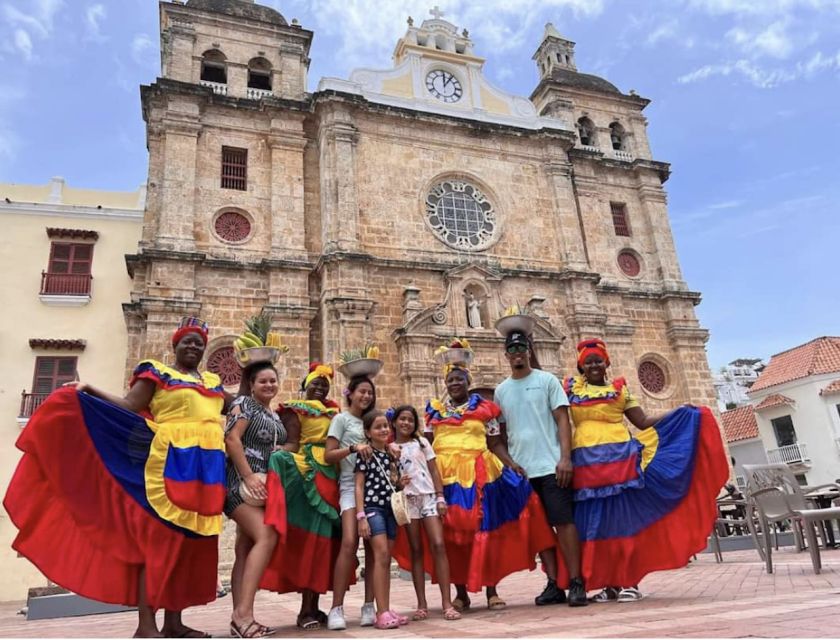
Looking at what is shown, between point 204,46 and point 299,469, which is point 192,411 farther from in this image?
point 204,46

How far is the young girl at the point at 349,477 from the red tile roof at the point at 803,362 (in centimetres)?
2333

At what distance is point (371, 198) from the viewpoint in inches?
623

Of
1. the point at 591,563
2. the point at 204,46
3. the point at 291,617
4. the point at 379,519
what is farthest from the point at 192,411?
the point at 204,46

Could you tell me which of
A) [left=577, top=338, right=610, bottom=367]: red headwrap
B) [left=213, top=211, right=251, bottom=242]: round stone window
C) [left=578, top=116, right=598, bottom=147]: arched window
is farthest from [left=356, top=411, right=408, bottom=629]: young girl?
[left=578, top=116, right=598, bottom=147]: arched window

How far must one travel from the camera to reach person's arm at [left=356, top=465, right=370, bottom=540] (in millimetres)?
4180

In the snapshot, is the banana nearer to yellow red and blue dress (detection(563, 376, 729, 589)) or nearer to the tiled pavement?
the tiled pavement

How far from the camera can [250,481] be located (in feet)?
12.8

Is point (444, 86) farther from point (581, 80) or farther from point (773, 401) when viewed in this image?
point (773, 401)

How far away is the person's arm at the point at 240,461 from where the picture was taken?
3.91 meters

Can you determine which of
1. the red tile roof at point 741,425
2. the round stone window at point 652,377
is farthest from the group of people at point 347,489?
the red tile roof at point 741,425

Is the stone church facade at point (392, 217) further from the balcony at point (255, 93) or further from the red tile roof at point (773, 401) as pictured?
the red tile roof at point (773, 401)

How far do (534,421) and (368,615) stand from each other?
1.90 m

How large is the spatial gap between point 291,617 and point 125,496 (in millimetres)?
2008

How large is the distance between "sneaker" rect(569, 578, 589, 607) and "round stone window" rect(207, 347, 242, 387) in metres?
10.2
